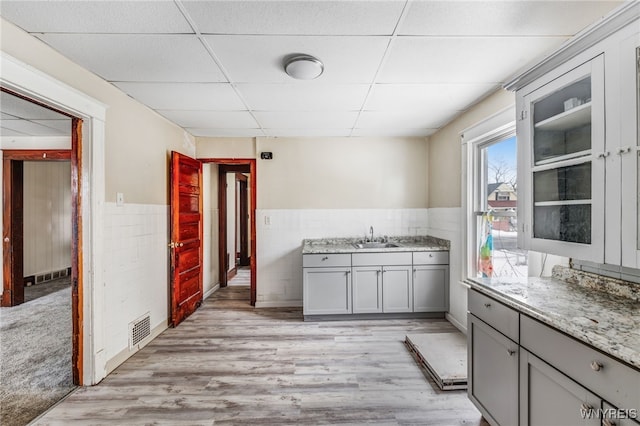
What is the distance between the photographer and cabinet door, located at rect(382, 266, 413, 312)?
352 centimetres

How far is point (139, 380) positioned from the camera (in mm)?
2311

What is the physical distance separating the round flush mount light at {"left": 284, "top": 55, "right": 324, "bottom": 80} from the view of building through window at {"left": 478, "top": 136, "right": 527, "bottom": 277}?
1.90 metres

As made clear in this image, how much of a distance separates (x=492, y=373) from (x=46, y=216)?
7.03 m

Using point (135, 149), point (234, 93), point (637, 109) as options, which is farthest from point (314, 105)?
point (637, 109)

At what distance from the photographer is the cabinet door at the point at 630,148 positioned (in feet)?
4.01

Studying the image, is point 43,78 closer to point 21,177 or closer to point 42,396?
point 42,396

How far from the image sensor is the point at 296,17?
1.56 m

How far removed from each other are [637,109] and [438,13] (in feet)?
3.31

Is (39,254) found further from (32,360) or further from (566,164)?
(566,164)

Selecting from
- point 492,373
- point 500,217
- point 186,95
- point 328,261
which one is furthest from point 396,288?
point 186,95

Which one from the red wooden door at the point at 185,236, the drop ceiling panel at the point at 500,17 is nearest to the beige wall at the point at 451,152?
the drop ceiling panel at the point at 500,17

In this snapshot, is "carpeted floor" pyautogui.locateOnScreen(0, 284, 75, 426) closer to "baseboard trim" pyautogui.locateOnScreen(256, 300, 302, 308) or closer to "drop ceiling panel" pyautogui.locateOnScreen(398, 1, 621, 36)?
"baseboard trim" pyautogui.locateOnScreen(256, 300, 302, 308)

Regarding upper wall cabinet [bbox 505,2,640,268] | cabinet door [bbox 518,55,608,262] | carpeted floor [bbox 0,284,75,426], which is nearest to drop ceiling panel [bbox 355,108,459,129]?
upper wall cabinet [bbox 505,2,640,268]

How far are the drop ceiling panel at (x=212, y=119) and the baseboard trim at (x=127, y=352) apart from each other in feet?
7.65
